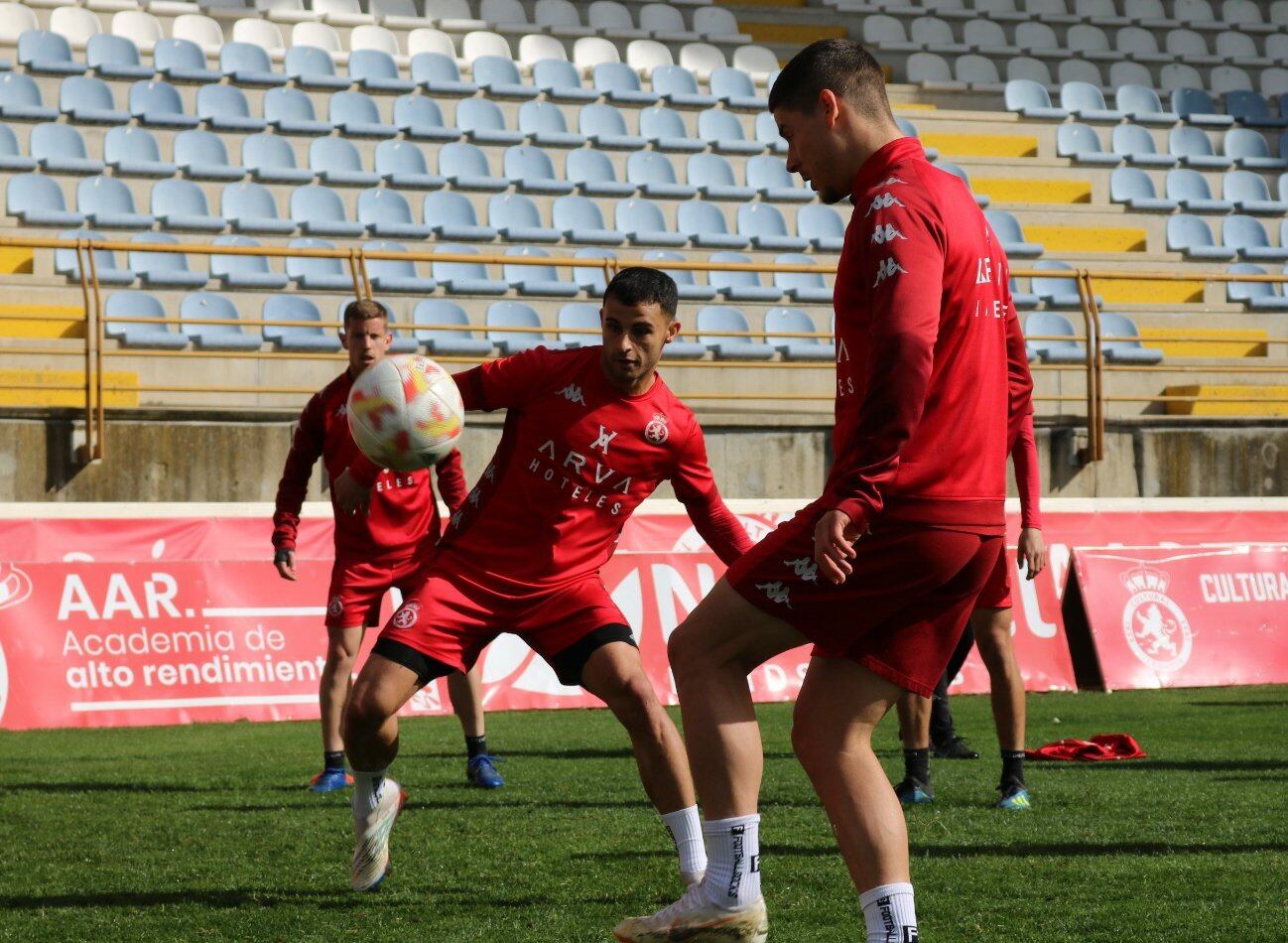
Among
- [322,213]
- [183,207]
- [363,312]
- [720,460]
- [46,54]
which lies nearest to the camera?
[363,312]

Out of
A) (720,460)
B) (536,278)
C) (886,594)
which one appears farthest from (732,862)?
(536,278)

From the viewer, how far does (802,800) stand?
23.5 feet

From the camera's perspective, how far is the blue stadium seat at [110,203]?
54.3ft

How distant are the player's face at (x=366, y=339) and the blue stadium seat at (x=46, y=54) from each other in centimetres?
1242

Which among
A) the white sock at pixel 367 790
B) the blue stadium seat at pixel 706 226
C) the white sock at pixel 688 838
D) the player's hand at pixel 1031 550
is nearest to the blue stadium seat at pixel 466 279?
the blue stadium seat at pixel 706 226

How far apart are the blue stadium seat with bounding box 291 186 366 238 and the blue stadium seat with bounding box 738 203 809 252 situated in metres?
4.34

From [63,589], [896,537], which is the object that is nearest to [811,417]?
[63,589]

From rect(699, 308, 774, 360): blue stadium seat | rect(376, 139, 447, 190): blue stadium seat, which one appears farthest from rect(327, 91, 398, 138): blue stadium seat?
rect(699, 308, 774, 360): blue stadium seat

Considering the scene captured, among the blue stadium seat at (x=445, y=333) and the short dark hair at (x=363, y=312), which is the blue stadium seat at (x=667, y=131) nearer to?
the blue stadium seat at (x=445, y=333)

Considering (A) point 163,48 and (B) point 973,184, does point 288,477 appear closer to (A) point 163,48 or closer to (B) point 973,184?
(A) point 163,48

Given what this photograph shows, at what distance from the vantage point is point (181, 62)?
749 inches

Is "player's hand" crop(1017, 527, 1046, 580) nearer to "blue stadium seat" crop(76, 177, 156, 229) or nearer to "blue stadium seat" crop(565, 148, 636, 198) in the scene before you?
"blue stadium seat" crop(76, 177, 156, 229)

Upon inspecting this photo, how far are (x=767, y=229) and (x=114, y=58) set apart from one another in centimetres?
750

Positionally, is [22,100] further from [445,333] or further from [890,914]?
[890,914]
